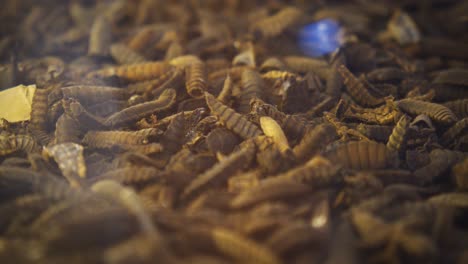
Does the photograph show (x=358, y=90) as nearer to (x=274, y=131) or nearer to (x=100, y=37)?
(x=274, y=131)

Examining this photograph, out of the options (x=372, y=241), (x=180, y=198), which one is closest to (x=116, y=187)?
(x=180, y=198)

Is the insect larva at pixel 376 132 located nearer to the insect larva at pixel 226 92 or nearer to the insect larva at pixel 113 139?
the insect larva at pixel 226 92

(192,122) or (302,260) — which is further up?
(192,122)

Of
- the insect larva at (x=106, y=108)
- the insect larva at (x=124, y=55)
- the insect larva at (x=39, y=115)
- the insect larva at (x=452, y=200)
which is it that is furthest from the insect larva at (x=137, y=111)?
the insect larva at (x=452, y=200)

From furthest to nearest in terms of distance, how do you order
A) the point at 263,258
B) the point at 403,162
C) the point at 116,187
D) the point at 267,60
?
the point at 267,60
the point at 403,162
the point at 116,187
the point at 263,258

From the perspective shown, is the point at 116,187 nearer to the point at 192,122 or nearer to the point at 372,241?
the point at 192,122

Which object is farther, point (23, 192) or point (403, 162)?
point (403, 162)

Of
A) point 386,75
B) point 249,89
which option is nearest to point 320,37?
point 386,75

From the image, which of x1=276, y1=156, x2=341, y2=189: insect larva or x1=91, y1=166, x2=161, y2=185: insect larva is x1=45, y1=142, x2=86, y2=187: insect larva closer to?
x1=91, y1=166, x2=161, y2=185: insect larva
